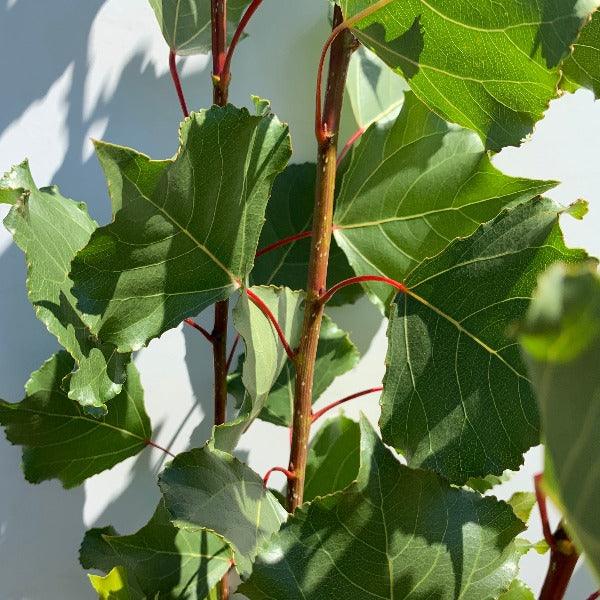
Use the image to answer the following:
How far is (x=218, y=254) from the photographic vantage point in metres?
0.48

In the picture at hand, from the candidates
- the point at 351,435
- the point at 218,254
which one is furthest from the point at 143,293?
the point at 351,435

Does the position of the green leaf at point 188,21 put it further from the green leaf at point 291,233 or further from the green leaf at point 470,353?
the green leaf at point 470,353

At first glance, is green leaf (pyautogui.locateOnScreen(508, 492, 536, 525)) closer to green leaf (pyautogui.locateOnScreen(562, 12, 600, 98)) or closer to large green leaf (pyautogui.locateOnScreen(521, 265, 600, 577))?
green leaf (pyautogui.locateOnScreen(562, 12, 600, 98))

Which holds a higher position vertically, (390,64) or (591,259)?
(390,64)

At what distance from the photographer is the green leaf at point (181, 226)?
0.44m

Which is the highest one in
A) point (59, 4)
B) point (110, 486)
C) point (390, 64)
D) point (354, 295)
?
point (59, 4)

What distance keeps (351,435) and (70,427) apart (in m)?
0.22

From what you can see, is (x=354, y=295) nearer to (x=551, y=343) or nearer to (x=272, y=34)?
(x=272, y=34)

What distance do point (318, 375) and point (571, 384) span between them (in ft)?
1.57

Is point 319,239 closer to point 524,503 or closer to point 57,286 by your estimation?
point 57,286

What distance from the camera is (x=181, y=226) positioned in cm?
46

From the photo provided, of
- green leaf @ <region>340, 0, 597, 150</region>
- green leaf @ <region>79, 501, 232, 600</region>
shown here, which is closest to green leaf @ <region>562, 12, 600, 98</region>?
green leaf @ <region>340, 0, 597, 150</region>

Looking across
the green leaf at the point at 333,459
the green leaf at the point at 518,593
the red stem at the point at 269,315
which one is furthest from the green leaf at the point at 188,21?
the green leaf at the point at 518,593

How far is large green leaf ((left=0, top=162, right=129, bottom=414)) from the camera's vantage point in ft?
1.59
